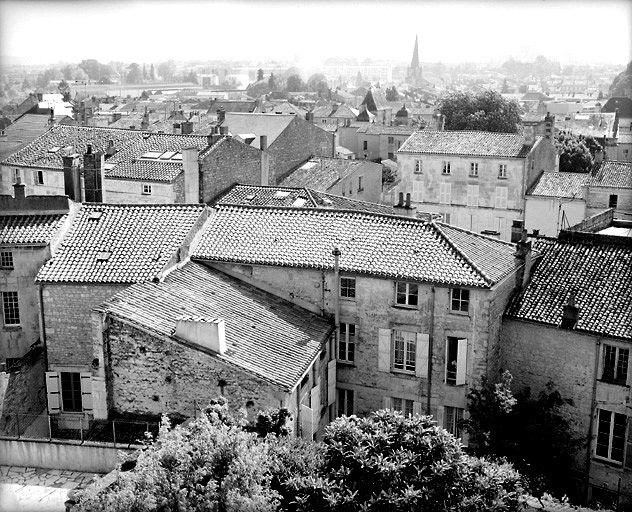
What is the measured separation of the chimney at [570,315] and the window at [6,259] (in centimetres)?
1488

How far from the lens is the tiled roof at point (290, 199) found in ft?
98.9

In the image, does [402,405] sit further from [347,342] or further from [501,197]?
[501,197]

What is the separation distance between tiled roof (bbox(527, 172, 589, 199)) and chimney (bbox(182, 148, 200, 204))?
1862 cm

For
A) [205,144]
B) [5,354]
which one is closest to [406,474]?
[5,354]

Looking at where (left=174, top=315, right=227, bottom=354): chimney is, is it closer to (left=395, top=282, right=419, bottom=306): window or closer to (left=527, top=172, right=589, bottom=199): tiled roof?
(left=395, top=282, right=419, bottom=306): window

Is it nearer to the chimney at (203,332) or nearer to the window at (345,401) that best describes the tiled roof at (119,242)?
the chimney at (203,332)

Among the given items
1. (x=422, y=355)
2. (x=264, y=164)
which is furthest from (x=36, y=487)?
(x=264, y=164)

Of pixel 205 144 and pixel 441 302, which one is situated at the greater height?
pixel 205 144

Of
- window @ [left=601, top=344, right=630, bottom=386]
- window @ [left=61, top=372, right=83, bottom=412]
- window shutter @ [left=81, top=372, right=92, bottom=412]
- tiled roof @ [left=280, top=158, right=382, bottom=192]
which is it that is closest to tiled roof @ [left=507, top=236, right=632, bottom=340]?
window @ [left=601, top=344, right=630, bottom=386]

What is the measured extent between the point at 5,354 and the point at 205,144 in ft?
54.0

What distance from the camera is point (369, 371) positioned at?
69.3 ft

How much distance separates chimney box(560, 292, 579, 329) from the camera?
19.9 meters

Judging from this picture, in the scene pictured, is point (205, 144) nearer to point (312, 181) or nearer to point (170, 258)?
point (312, 181)

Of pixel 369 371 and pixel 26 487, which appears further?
pixel 369 371
